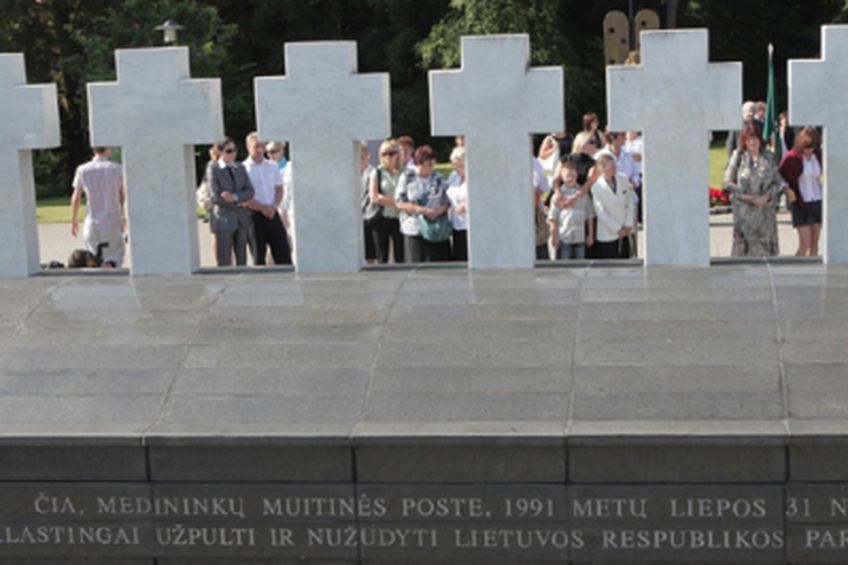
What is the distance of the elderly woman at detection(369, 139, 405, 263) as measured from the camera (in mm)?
11633

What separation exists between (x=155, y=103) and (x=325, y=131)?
0.94m

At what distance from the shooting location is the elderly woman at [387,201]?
Result: 1163 cm

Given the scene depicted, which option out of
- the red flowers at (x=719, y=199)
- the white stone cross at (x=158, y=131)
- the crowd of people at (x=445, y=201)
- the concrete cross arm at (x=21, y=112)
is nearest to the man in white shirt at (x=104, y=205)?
the crowd of people at (x=445, y=201)

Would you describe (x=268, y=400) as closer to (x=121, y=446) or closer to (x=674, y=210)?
(x=121, y=446)

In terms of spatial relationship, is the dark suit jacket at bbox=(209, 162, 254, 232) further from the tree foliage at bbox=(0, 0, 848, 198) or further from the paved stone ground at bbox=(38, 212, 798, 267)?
the tree foliage at bbox=(0, 0, 848, 198)

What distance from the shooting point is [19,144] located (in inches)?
329

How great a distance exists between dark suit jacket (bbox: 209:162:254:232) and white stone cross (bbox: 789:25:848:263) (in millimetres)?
5321

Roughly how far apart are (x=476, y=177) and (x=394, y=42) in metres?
33.7

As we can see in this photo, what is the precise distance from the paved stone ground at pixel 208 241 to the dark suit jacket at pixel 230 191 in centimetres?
317

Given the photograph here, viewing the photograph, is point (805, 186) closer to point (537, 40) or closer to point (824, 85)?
point (824, 85)

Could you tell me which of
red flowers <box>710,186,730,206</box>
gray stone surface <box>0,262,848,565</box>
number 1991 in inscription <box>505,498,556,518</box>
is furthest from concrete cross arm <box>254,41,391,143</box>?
red flowers <box>710,186,730,206</box>

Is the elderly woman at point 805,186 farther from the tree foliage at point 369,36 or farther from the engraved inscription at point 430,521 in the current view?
the tree foliage at point 369,36

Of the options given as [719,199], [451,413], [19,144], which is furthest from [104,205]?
[719,199]

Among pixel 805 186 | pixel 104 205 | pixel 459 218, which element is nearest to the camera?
pixel 459 218
